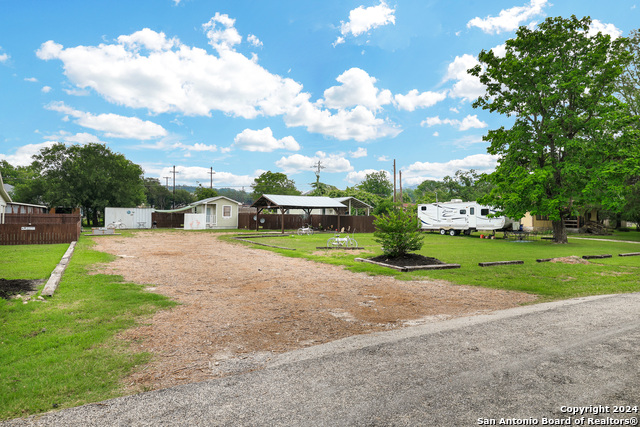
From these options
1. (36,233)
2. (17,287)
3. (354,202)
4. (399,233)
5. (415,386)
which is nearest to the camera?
(415,386)

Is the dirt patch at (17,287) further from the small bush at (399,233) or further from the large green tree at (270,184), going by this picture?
the large green tree at (270,184)

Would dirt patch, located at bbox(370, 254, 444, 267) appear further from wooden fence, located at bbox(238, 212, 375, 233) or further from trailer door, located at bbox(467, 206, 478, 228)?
wooden fence, located at bbox(238, 212, 375, 233)

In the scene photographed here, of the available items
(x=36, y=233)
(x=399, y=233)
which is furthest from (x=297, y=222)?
(x=399, y=233)

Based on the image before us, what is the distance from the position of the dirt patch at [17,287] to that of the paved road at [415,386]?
17.4 feet

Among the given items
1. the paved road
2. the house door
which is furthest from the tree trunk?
the house door

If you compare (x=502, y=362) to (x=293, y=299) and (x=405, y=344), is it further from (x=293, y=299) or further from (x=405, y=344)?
(x=293, y=299)

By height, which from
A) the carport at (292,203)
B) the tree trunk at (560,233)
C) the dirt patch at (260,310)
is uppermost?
the carport at (292,203)

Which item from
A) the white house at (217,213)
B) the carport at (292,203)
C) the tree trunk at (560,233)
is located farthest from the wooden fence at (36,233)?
the tree trunk at (560,233)

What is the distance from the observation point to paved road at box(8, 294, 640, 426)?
2.65 m

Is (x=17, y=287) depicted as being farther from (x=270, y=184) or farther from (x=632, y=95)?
(x=270, y=184)

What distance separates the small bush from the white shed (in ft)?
110

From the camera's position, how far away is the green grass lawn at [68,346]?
9.95 ft

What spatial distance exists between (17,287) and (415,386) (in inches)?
321

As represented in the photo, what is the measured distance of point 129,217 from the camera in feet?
121
